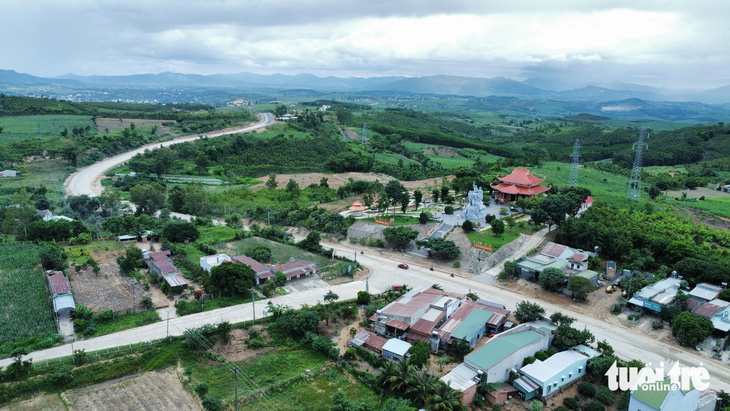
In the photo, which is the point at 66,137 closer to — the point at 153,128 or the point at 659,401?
the point at 153,128

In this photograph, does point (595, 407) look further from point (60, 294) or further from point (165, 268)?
point (60, 294)

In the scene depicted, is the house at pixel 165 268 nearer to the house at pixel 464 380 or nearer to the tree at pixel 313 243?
the tree at pixel 313 243

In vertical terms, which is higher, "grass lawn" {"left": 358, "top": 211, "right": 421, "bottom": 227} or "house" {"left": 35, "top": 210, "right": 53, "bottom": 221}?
"house" {"left": 35, "top": 210, "right": 53, "bottom": 221}

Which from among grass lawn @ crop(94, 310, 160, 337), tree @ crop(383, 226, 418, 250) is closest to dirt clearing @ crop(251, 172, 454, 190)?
tree @ crop(383, 226, 418, 250)

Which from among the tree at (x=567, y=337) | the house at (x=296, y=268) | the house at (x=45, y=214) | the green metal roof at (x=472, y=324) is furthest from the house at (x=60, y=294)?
the tree at (x=567, y=337)

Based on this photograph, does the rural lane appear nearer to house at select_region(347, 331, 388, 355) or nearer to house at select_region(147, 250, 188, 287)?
house at select_region(147, 250, 188, 287)
